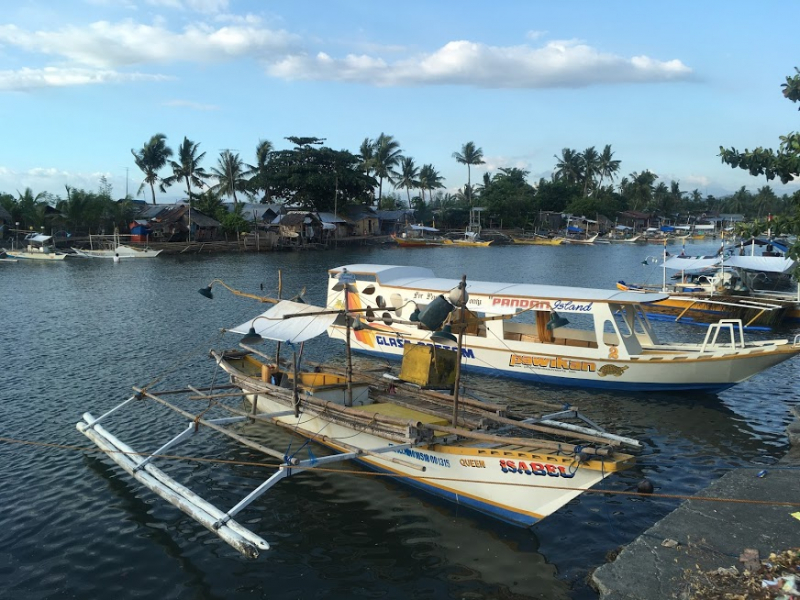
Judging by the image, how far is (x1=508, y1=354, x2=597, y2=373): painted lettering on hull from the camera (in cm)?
1885

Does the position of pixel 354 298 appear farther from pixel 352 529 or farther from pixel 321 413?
pixel 352 529

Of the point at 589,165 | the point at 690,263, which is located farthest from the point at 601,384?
the point at 589,165

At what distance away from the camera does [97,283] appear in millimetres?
→ 45875

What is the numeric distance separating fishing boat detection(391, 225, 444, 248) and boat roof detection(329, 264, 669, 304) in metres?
65.7

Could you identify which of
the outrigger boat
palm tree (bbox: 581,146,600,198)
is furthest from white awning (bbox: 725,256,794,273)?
palm tree (bbox: 581,146,600,198)

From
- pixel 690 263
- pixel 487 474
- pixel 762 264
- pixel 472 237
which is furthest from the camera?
pixel 472 237

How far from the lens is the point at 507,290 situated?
2089cm

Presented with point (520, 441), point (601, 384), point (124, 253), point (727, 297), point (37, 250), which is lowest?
point (601, 384)

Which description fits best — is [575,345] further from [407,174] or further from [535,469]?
[407,174]

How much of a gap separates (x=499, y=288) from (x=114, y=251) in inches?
2312

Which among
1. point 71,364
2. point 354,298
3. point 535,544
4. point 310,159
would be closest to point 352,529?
point 535,544

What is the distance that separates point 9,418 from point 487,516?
548 inches

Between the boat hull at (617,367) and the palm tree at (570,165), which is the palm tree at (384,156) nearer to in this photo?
the palm tree at (570,165)

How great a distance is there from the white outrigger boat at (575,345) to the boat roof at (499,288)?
0.03 metres
